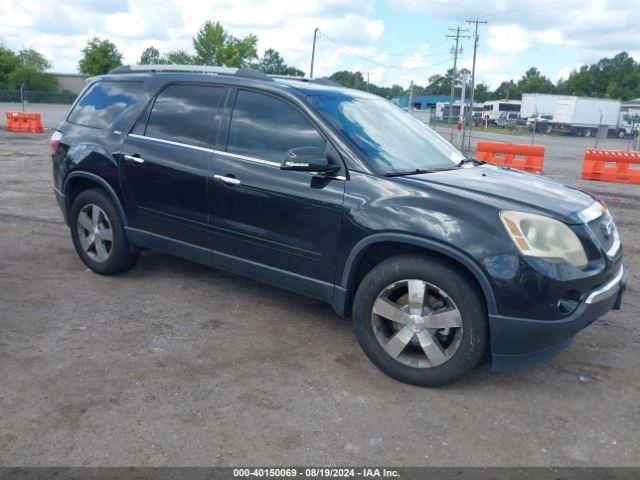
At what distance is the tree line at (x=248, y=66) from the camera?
66.2 metres

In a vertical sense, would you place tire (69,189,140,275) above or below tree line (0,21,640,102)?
below

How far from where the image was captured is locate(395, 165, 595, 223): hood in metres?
3.54

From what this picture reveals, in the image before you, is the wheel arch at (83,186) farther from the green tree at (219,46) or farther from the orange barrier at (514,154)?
the green tree at (219,46)

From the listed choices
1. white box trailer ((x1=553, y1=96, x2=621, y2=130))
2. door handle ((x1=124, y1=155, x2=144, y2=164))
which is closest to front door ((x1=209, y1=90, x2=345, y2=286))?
door handle ((x1=124, y1=155, x2=144, y2=164))

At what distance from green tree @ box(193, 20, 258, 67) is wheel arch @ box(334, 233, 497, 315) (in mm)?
64450

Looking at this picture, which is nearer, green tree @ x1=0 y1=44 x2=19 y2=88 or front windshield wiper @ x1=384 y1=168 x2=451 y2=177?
front windshield wiper @ x1=384 y1=168 x2=451 y2=177

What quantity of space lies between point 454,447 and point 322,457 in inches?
27.5

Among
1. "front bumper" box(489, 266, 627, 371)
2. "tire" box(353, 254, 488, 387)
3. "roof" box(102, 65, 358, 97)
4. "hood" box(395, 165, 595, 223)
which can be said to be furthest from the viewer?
"roof" box(102, 65, 358, 97)

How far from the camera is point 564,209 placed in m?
Result: 3.57

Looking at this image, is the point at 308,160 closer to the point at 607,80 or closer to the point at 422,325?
the point at 422,325

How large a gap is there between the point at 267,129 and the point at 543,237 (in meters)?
2.07

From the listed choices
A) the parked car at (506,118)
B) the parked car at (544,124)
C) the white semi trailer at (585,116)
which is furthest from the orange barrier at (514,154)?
the parked car at (506,118)

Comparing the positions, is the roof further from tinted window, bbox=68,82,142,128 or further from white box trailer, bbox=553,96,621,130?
white box trailer, bbox=553,96,621,130

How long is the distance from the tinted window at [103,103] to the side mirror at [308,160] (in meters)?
2.06
